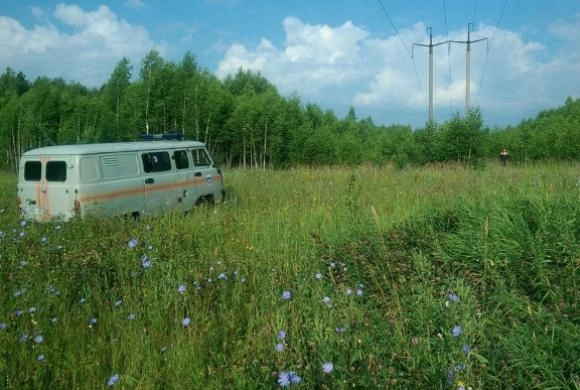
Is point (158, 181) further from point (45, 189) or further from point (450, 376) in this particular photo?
point (450, 376)

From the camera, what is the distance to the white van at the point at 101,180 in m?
9.38

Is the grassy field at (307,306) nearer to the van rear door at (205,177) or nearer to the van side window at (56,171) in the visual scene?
the van side window at (56,171)

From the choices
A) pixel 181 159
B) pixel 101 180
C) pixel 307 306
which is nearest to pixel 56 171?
pixel 101 180

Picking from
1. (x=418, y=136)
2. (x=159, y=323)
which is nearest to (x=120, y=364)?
(x=159, y=323)

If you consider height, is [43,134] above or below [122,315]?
above

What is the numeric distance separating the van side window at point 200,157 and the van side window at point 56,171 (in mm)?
3429

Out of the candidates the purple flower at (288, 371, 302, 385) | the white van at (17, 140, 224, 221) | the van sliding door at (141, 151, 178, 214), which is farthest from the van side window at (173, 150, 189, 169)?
the purple flower at (288, 371, 302, 385)

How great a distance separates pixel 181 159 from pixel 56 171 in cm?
300

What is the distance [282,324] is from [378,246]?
7.03 ft

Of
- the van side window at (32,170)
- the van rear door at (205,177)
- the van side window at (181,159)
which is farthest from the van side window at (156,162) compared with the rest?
the van side window at (32,170)

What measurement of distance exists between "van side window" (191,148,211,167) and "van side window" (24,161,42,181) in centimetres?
360

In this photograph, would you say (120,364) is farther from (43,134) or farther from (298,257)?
(43,134)

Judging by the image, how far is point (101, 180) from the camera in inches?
381

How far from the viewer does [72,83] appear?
80.9 m
